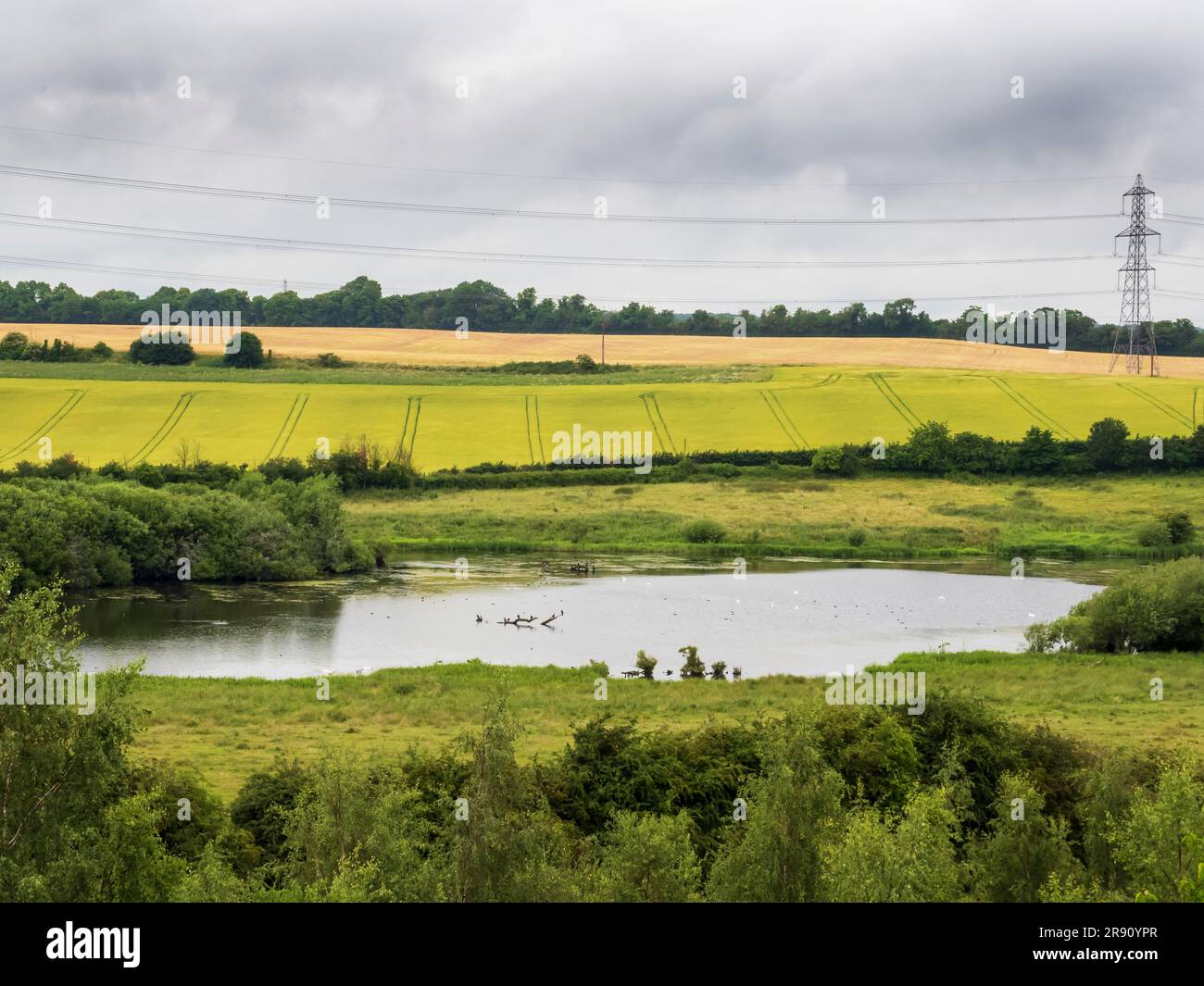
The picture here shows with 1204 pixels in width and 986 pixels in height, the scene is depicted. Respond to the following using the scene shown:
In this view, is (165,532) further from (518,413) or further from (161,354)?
(161,354)

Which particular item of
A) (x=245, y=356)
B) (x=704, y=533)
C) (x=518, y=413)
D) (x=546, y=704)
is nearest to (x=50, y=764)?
(x=546, y=704)

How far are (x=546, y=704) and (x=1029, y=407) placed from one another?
7163 cm

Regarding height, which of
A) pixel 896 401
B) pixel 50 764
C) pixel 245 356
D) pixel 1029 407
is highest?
pixel 245 356

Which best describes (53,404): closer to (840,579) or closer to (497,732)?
(840,579)

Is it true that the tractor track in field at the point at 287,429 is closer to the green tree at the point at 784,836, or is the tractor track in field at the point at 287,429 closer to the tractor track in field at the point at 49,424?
the tractor track in field at the point at 49,424

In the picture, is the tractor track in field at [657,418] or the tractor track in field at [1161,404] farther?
the tractor track in field at [1161,404]

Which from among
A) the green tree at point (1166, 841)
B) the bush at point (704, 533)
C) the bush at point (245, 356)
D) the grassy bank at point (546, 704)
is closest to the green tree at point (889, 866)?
the green tree at point (1166, 841)

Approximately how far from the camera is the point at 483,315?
6358 inches

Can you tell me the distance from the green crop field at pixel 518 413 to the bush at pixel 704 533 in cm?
1807

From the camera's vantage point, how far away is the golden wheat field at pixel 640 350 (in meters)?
118

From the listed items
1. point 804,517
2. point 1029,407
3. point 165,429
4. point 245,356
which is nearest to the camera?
point 804,517

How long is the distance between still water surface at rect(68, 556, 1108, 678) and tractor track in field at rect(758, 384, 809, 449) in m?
26.0

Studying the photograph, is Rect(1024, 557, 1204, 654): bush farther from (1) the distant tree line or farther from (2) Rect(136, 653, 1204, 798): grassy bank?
(1) the distant tree line

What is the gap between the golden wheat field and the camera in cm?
11794
